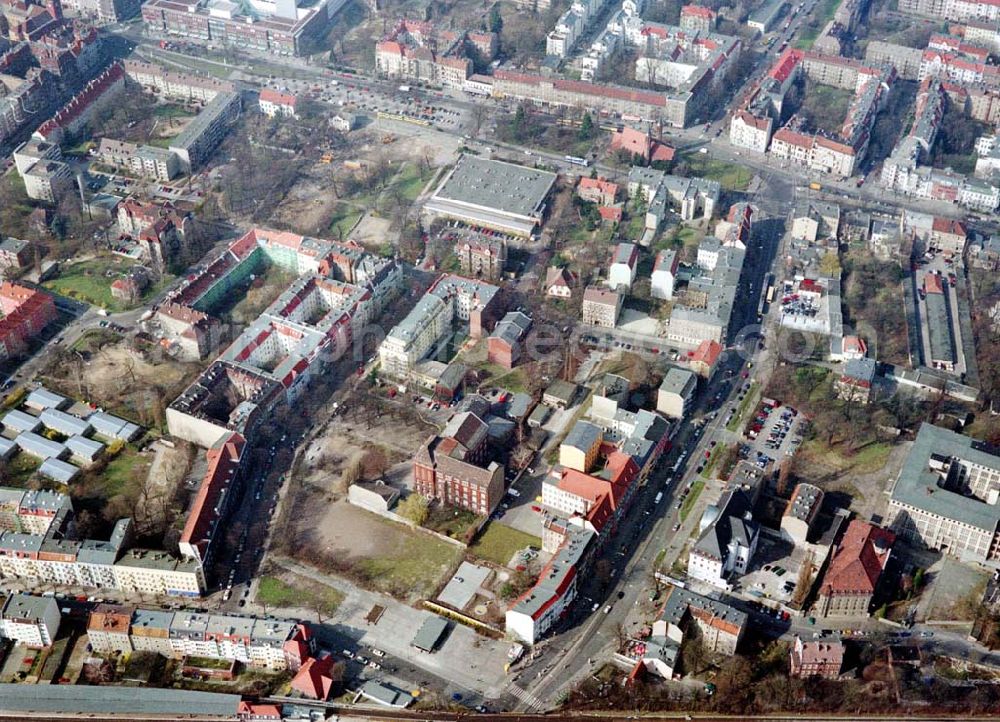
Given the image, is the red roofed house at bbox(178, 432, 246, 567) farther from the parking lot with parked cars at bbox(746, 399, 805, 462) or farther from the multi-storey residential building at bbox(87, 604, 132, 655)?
the parking lot with parked cars at bbox(746, 399, 805, 462)

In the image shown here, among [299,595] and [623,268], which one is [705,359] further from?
[299,595]

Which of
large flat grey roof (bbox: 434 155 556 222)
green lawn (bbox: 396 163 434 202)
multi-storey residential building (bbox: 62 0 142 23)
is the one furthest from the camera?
multi-storey residential building (bbox: 62 0 142 23)

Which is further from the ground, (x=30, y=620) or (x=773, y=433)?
(x=773, y=433)

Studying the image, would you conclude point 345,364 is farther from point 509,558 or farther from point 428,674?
point 428,674

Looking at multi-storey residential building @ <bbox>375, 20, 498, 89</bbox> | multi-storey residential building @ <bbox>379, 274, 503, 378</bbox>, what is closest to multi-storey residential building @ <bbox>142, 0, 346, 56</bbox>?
multi-storey residential building @ <bbox>375, 20, 498, 89</bbox>

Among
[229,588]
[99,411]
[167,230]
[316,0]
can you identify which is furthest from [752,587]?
[316,0]

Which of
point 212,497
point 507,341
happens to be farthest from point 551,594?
point 507,341
